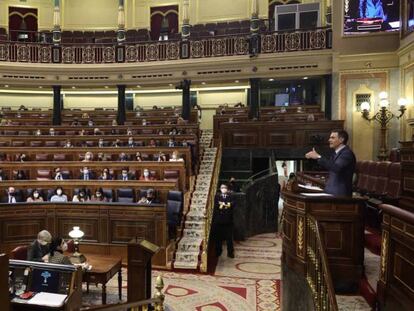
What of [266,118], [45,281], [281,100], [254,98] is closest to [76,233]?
[45,281]

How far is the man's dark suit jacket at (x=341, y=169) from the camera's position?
3688 millimetres

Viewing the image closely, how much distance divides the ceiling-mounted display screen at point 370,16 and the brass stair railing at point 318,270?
8.87m

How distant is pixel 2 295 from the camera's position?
6.79 ft

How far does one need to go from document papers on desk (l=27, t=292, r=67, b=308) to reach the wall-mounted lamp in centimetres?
795

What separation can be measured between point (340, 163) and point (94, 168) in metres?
6.75

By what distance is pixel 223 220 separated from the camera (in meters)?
7.16

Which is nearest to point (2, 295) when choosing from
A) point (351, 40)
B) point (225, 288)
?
point (225, 288)

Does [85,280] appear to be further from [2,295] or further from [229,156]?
[229,156]

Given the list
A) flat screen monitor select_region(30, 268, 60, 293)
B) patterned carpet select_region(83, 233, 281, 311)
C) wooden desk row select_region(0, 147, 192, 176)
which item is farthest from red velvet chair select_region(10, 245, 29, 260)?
wooden desk row select_region(0, 147, 192, 176)

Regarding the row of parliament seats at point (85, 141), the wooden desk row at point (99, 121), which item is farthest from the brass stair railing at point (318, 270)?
the wooden desk row at point (99, 121)

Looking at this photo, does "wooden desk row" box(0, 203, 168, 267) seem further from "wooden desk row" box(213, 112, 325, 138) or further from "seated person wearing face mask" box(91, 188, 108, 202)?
"wooden desk row" box(213, 112, 325, 138)

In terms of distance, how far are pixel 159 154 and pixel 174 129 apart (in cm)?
241

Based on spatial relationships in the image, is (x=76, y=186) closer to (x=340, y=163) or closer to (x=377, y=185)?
(x=377, y=185)

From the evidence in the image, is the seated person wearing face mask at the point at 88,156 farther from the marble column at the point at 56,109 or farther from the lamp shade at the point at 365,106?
the lamp shade at the point at 365,106
